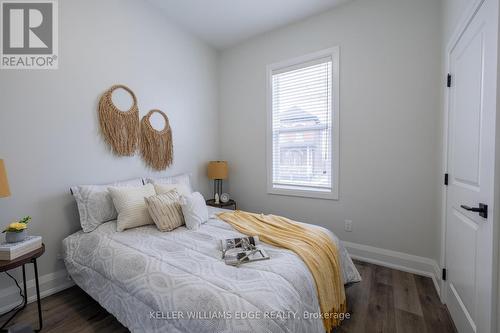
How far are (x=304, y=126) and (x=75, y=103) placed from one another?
8.32 ft

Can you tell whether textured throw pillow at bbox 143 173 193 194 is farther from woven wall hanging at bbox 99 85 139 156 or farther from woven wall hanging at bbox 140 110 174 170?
woven wall hanging at bbox 99 85 139 156

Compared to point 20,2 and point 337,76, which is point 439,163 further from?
point 20,2

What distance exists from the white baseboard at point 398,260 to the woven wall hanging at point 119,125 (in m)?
2.81

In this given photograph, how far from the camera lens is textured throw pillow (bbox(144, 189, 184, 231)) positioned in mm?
1920

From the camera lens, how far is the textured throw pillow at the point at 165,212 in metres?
1.92

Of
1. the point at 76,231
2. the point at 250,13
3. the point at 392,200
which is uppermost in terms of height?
the point at 250,13

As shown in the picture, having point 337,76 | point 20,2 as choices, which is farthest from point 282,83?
point 20,2

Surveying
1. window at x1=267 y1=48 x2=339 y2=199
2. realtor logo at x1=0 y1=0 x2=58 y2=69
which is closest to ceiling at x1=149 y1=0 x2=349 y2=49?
window at x1=267 y1=48 x2=339 y2=199

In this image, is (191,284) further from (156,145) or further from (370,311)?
(156,145)

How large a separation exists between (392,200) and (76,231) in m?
3.22

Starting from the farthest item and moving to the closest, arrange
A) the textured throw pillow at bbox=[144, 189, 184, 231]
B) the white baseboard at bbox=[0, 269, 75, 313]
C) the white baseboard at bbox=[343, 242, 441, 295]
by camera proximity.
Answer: the white baseboard at bbox=[343, 242, 441, 295], the textured throw pillow at bbox=[144, 189, 184, 231], the white baseboard at bbox=[0, 269, 75, 313]

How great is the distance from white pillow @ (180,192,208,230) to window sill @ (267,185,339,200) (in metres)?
1.28

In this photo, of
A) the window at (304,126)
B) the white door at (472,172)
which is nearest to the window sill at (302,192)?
the window at (304,126)

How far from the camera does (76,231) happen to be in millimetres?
2076
